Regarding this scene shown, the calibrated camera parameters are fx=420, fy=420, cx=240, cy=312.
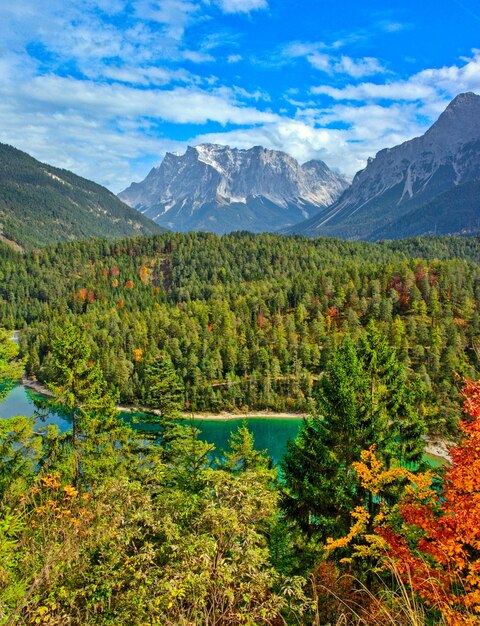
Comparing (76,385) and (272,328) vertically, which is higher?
(76,385)

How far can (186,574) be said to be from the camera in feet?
21.2

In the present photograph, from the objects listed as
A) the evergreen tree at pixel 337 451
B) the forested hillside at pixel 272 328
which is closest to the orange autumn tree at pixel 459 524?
the evergreen tree at pixel 337 451

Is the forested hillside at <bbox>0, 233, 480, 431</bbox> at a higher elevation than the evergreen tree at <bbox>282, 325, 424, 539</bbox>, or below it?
below

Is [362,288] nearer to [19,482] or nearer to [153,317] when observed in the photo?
[153,317]

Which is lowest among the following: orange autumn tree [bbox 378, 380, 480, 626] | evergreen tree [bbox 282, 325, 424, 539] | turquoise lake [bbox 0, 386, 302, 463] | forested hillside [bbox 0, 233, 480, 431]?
turquoise lake [bbox 0, 386, 302, 463]

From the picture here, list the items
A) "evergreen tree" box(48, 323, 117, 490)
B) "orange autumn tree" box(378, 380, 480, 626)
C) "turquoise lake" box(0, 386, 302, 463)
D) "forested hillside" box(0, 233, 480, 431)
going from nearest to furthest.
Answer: "orange autumn tree" box(378, 380, 480, 626) → "evergreen tree" box(48, 323, 117, 490) → "turquoise lake" box(0, 386, 302, 463) → "forested hillside" box(0, 233, 480, 431)

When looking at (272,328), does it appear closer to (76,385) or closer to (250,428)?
(250,428)

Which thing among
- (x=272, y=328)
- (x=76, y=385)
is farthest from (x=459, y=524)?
(x=272, y=328)

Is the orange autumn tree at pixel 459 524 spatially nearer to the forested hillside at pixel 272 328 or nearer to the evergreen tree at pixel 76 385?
the evergreen tree at pixel 76 385

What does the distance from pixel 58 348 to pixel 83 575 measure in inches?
587

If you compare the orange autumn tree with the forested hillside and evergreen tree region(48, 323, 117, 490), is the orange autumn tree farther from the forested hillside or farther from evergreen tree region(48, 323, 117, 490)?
the forested hillside

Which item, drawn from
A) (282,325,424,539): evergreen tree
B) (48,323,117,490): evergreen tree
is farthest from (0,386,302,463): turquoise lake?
(282,325,424,539): evergreen tree

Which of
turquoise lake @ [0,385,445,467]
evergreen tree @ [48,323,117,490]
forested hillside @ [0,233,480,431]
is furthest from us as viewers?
forested hillside @ [0,233,480,431]

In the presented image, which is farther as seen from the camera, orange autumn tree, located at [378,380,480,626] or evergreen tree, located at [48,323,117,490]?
evergreen tree, located at [48,323,117,490]
